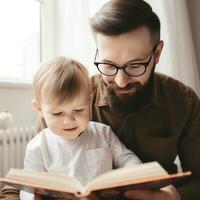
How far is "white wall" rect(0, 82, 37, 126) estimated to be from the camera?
1501 millimetres

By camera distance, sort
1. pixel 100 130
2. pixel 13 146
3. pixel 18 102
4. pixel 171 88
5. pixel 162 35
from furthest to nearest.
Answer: pixel 162 35
pixel 18 102
pixel 13 146
pixel 171 88
pixel 100 130

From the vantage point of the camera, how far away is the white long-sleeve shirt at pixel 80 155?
95 centimetres

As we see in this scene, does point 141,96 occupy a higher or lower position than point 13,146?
higher

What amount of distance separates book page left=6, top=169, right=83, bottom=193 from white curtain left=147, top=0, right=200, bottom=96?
1110 mm

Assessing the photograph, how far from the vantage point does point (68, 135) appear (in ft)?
3.15

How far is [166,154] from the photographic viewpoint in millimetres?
1118

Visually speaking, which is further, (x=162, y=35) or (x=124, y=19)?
(x=162, y=35)

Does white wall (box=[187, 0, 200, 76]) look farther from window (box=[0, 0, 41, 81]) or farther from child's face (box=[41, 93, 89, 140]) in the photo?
child's face (box=[41, 93, 89, 140])

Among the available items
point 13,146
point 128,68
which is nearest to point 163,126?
point 128,68

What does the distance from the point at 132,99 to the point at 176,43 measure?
2.71ft

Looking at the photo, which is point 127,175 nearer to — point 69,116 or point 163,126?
point 69,116

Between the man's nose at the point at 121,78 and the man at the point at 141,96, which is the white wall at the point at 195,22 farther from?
the man's nose at the point at 121,78

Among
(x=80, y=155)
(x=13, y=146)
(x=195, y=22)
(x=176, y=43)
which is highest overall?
(x=195, y=22)

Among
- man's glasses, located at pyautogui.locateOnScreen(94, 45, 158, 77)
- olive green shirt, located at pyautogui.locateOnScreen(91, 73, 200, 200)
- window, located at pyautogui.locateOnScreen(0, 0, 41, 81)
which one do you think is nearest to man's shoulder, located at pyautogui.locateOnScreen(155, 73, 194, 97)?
olive green shirt, located at pyautogui.locateOnScreen(91, 73, 200, 200)
